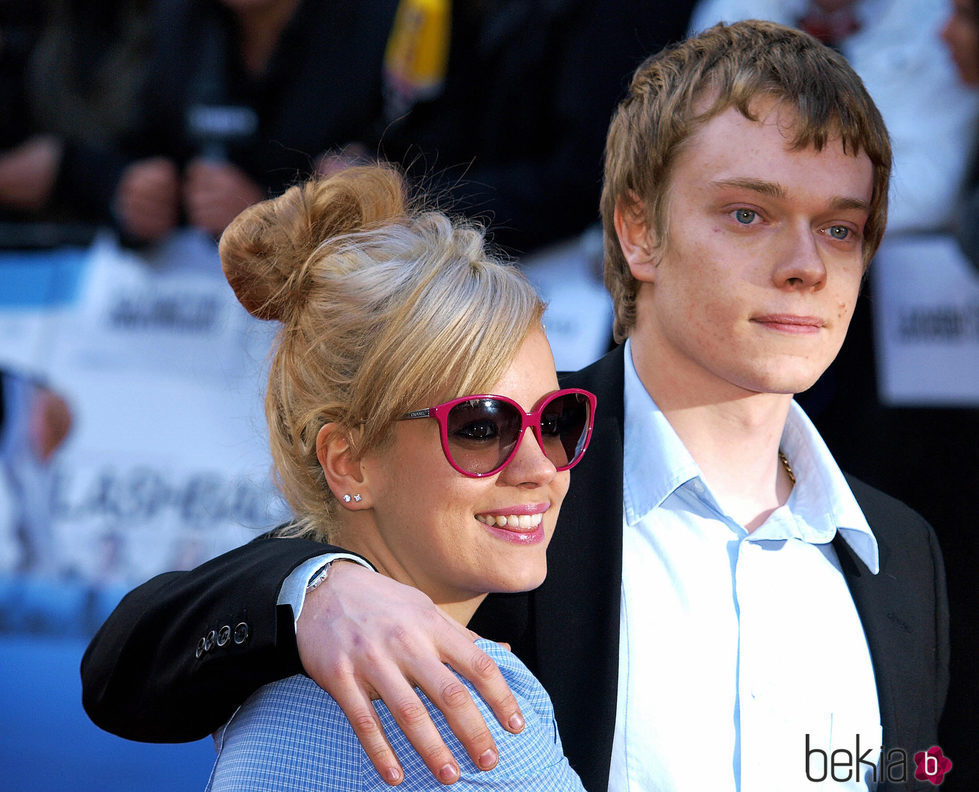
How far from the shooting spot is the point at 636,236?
2.22 meters

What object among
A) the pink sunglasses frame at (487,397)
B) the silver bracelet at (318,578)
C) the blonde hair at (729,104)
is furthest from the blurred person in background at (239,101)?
the silver bracelet at (318,578)

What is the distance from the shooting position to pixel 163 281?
14.8ft

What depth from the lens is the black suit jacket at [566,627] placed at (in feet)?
4.86

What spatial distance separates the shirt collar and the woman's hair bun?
618mm

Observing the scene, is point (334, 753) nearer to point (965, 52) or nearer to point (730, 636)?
point (730, 636)

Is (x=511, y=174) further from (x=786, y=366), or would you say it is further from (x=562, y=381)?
(x=786, y=366)

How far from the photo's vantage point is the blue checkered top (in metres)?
1.31

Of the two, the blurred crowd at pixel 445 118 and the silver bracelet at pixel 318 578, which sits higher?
the blurred crowd at pixel 445 118

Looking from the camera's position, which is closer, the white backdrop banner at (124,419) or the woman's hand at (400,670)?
the woman's hand at (400,670)

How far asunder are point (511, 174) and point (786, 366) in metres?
2.00

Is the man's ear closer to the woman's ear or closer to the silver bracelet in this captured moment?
the woman's ear

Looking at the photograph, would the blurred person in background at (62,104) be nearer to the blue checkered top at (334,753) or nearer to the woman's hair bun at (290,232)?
the woman's hair bun at (290,232)

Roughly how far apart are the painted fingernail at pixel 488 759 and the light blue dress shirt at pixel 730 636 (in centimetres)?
55

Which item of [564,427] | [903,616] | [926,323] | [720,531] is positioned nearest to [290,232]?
[564,427]
